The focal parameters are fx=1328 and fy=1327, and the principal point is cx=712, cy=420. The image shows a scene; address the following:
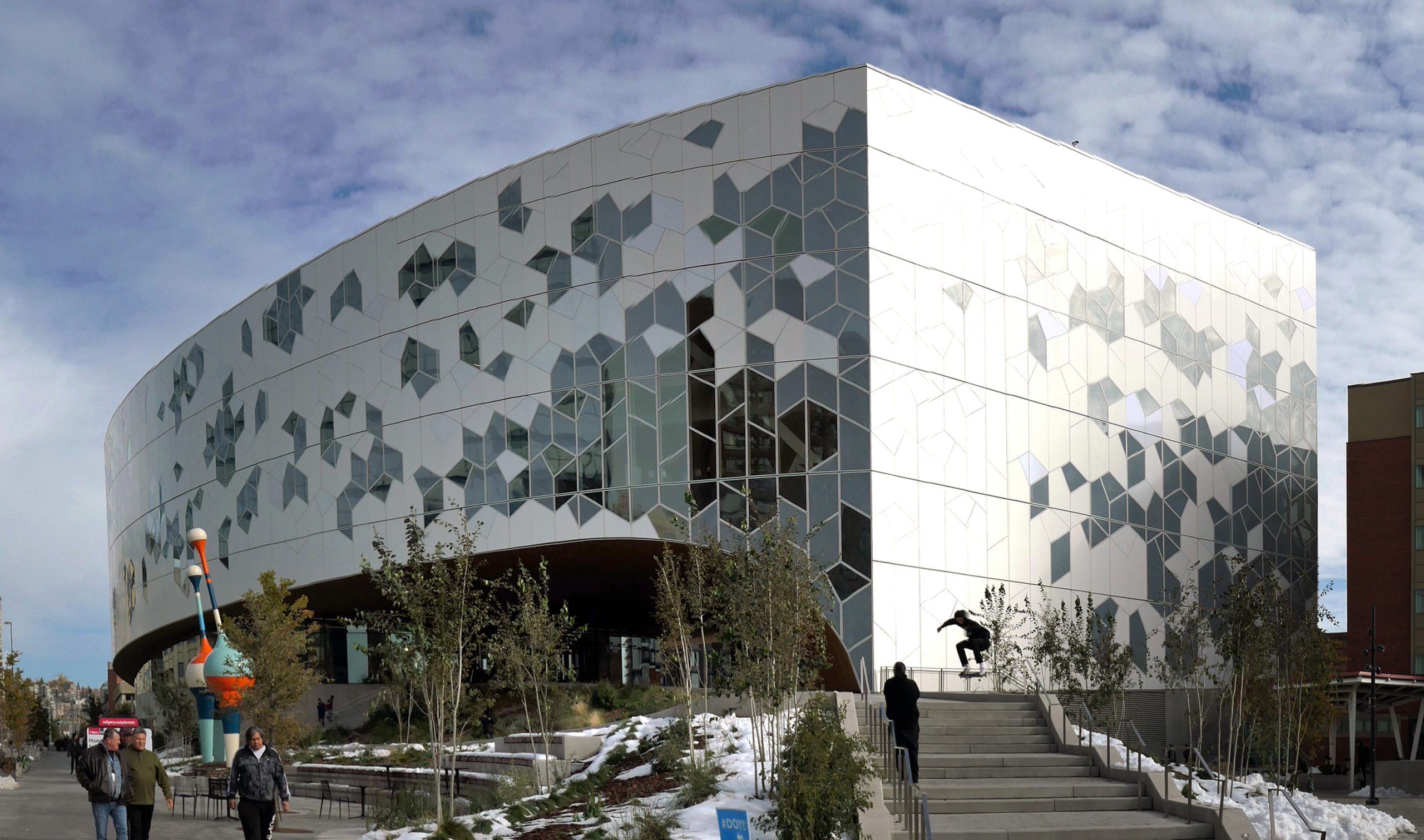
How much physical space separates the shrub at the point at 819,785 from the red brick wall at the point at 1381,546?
4698cm

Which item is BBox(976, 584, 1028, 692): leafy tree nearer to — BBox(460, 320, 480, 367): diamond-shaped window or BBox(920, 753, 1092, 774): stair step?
BBox(920, 753, 1092, 774): stair step

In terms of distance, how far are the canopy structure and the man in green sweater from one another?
34498 mm

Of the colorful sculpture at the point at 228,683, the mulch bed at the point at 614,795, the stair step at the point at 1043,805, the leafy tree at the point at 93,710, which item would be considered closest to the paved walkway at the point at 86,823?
the colorful sculpture at the point at 228,683

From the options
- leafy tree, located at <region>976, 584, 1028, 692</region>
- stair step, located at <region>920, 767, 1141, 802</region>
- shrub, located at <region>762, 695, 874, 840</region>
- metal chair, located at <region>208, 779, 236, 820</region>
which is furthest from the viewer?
leafy tree, located at <region>976, 584, 1028, 692</region>

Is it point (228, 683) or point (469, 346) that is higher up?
point (469, 346)

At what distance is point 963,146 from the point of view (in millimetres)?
37375

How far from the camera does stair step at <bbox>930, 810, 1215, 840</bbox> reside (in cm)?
1712

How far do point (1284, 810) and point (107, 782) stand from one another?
62.4 feet

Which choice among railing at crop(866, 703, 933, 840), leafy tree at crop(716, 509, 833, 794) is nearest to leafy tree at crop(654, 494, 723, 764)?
leafy tree at crop(716, 509, 833, 794)

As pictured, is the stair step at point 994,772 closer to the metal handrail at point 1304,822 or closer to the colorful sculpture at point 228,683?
the metal handrail at point 1304,822

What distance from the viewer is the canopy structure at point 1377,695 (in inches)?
1695

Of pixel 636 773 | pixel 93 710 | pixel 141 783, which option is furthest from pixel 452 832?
pixel 93 710

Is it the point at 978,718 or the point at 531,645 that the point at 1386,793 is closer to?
the point at 978,718

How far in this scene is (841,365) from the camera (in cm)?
3472
